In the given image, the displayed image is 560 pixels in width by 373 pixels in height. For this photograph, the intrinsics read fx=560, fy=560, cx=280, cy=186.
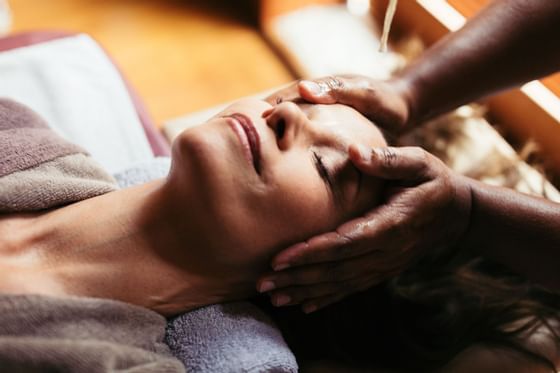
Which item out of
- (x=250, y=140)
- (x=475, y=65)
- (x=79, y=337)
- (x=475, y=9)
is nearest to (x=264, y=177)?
(x=250, y=140)

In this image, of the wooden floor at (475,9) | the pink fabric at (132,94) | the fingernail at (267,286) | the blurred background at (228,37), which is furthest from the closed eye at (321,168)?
the blurred background at (228,37)

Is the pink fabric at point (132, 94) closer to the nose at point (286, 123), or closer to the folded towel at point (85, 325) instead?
the folded towel at point (85, 325)

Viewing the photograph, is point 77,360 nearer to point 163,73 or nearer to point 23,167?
point 23,167

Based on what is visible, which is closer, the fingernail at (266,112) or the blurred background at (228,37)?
the fingernail at (266,112)

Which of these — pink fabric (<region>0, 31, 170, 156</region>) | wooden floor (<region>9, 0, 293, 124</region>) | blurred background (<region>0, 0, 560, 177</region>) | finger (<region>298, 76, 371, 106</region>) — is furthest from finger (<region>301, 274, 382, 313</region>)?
wooden floor (<region>9, 0, 293, 124</region>)

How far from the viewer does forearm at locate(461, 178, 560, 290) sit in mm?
1140

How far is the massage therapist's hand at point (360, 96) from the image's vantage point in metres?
1.13

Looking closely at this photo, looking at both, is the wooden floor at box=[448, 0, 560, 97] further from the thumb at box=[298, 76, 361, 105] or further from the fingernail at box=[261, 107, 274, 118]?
the fingernail at box=[261, 107, 274, 118]

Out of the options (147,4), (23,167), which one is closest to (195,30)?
(147,4)

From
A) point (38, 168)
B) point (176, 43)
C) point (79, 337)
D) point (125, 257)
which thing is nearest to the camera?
point (79, 337)

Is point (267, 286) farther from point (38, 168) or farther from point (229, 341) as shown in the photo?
point (38, 168)

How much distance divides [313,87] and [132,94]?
79 cm

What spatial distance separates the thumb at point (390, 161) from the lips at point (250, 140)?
0.56ft

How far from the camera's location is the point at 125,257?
3.50ft
